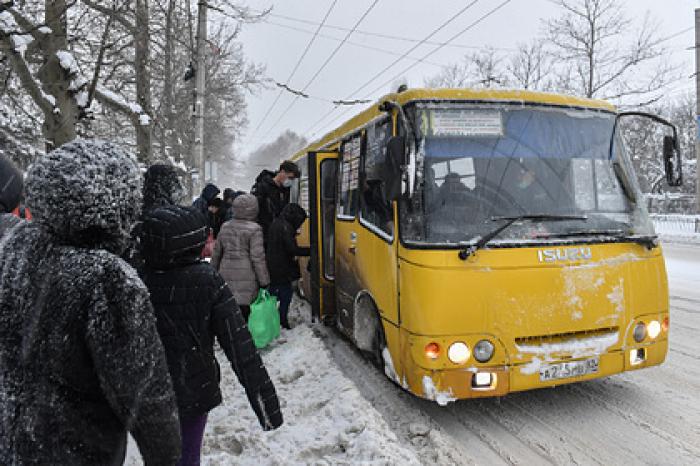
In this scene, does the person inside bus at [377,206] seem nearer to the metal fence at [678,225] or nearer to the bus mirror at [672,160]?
the bus mirror at [672,160]

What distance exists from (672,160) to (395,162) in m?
2.83

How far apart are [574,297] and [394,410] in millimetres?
1716

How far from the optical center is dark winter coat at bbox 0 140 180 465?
152 cm

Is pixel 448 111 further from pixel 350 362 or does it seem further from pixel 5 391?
pixel 5 391

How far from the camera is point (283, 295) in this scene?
6.95m

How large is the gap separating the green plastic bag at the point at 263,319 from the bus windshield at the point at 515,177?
2547mm

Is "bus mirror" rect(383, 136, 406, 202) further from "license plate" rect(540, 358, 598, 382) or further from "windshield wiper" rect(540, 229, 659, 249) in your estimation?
"license plate" rect(540, 358, 598, 382)

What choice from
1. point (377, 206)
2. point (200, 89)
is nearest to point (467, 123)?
point (377, 206)

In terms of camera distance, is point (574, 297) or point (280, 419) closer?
point (280, 419)

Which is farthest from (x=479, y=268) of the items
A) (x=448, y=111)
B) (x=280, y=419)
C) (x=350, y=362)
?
(x=350, y=362)

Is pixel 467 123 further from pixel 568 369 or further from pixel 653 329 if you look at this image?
pixel 653 329

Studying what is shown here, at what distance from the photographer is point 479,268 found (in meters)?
3.77

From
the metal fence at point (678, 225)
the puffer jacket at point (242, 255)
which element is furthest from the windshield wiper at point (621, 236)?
the metal fence at point (678, 225)

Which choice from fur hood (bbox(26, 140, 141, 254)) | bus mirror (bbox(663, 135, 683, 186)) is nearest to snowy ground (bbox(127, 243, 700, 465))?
bus mirror (bbox(663, 135, 683, 186))
